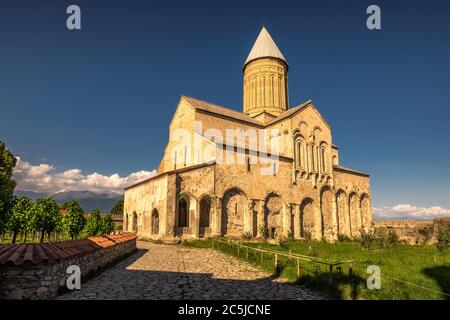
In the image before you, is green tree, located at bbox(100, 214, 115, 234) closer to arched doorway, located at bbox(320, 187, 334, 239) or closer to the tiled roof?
the tiled roof

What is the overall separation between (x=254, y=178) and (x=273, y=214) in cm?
401

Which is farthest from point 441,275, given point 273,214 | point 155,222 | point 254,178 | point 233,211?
point 155,222

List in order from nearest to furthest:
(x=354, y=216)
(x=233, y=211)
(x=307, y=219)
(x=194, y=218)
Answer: (x=194, y=218), (x=233, y=211), (x=307, y=219), (x=354, y=216)

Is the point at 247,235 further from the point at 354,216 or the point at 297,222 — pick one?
the point at 354,216

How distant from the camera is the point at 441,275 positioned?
393 inches

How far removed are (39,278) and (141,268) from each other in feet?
16.1

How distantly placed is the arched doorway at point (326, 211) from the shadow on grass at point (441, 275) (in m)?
17.4

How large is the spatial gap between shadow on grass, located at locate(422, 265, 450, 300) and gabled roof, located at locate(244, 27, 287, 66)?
28844 millimetres

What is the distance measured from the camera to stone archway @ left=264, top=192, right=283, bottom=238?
24812 millimetres

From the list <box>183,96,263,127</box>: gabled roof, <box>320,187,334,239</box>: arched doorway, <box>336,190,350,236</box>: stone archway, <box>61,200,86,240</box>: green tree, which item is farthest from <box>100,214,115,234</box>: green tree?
<box>336,190,350,236</box>: stone archway

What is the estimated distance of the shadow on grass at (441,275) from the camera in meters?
8.66

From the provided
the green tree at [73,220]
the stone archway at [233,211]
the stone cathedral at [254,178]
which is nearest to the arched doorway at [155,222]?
the stone cathedral at [254,178]

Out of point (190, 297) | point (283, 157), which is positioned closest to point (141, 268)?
point (190, 297)
